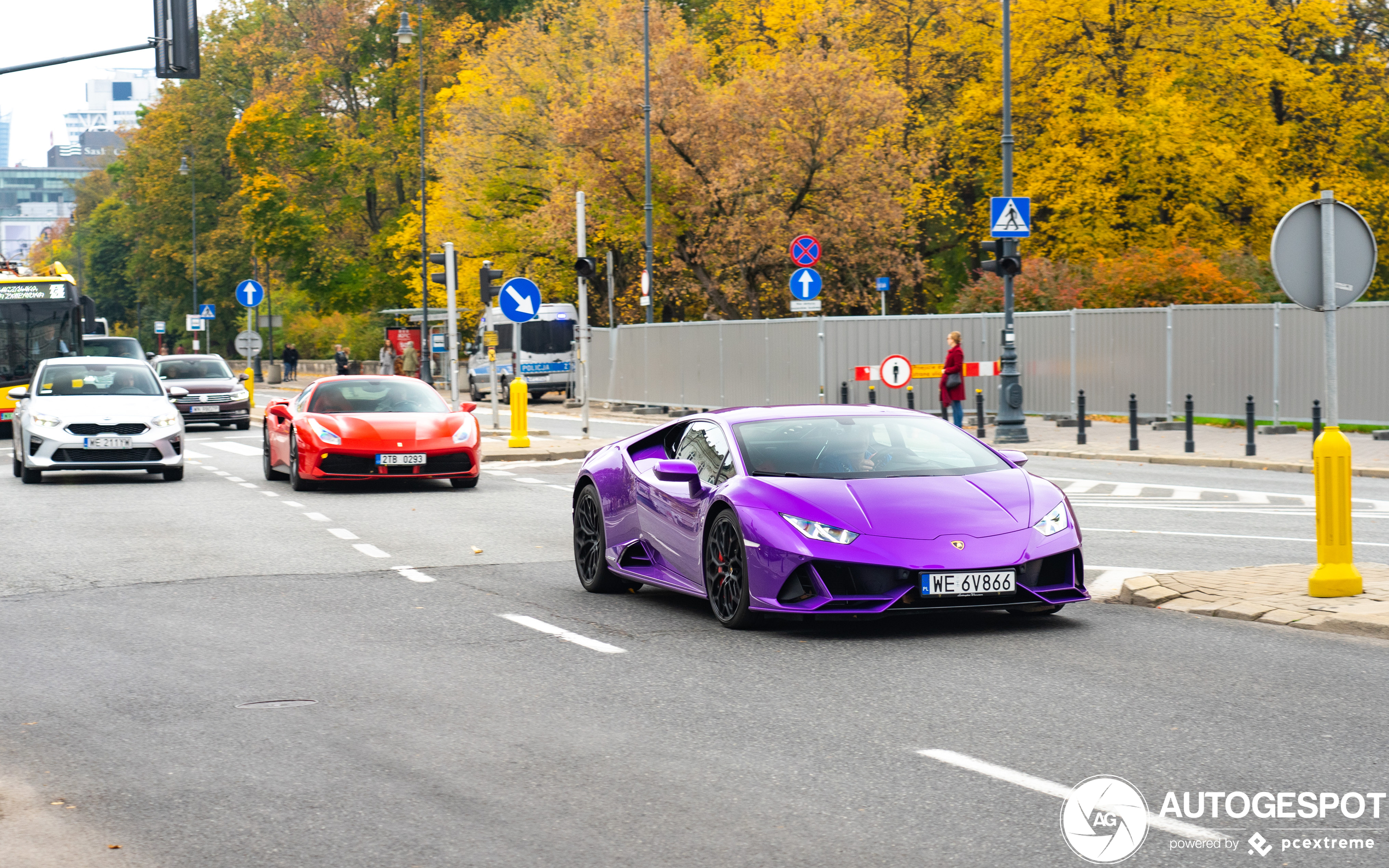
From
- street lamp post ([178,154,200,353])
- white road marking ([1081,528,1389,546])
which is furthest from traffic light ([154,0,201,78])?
street lamp post ([178,154,200,353])

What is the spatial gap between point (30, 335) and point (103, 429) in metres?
14.7

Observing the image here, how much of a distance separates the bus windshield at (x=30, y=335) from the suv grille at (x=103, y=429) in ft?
45.9

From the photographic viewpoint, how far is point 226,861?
512 cm

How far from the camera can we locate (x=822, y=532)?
8.99m

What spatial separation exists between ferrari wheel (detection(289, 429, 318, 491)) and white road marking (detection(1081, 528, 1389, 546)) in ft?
30.6

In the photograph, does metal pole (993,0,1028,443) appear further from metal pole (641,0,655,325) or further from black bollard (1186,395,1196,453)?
metal pole (641,0,655,325)

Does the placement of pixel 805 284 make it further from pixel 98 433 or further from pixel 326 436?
pixel 98 433

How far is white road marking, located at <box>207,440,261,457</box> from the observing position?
95.5ft

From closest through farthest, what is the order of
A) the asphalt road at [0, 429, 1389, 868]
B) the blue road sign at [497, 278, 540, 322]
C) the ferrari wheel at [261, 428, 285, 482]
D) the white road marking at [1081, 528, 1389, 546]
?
1. the asphalt road at [0, 429, 1389, 868]
2. the white road marking at [1081, 528, 1389, 546]
3. the ferrari wheel at [261, 428, 285, 482]
4. the blue road sign at [497, 278, 540, 322]

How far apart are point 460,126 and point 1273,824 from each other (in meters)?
49.9

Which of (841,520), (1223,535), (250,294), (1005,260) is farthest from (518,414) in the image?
(250,294)

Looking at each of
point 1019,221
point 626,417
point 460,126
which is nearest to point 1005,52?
point 1019,221

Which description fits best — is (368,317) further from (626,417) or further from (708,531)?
(708,531)

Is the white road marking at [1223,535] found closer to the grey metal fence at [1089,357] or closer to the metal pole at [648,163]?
the grey metal fence at [1089,357]
